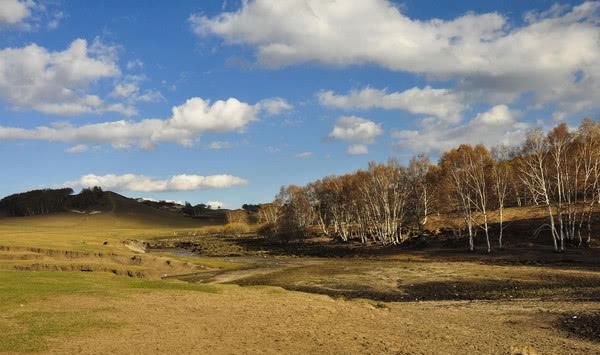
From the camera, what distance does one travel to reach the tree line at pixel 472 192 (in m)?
68.6

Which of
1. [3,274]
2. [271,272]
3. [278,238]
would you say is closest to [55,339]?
[3,274]

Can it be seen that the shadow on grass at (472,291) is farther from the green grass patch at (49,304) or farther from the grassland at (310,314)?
the green grass patch at (49,304)

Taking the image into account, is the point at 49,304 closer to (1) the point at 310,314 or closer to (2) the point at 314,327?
(1) the point at 310,314

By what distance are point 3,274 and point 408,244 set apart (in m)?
67.5

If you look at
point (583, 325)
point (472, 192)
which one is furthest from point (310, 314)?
point (472, 192)

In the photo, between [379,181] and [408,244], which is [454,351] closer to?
[408,244]

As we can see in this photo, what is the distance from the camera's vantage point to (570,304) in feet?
96.0

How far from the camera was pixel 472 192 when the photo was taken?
9719cm

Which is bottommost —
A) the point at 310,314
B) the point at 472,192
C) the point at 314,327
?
the point at 310,314

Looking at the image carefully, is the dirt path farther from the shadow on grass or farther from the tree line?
the tree line

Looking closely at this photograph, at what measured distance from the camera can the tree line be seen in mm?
68625

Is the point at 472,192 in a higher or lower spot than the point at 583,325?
higher

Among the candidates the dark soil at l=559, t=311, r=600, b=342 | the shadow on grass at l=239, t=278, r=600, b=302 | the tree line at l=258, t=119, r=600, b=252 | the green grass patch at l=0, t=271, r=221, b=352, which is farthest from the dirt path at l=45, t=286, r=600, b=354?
the tree line at l=258, t=119, r=600, b=252

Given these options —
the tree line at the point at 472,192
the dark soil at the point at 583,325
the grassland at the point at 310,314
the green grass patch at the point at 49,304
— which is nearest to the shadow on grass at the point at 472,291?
the grassland at the point at 310,314
